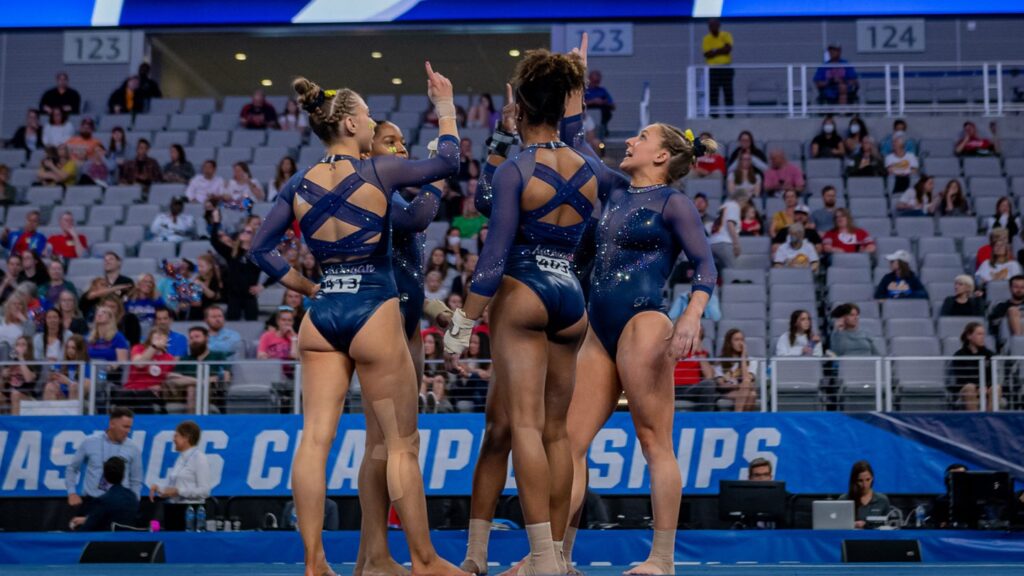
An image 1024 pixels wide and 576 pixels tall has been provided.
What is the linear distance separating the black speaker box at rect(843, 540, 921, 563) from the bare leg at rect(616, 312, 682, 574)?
11.5ft

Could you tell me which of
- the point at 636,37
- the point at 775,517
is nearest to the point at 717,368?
the point at 775,517

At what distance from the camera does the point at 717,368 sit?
445 inches

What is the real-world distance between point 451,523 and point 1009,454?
452 cm

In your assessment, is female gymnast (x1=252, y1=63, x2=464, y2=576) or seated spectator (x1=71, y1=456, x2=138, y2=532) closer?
female gymnast (x1=252, y1=63, x2=464, y2=576)

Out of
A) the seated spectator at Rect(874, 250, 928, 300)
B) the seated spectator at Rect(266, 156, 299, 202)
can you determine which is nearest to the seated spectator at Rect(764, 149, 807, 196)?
the seated spectator at Rect(874, 250, 928, 300)

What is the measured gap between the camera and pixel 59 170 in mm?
16266

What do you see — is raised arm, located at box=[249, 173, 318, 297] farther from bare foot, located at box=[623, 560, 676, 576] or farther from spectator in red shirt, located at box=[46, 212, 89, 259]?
spectator in red shirt, located at box=[46, 212, 89, 259]

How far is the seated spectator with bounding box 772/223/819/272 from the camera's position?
526 inches

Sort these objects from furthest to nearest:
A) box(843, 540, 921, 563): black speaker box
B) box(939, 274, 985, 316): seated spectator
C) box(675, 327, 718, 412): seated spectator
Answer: box(939, 274, 985, 316): seated spectator
box(675, 327, 718, 412): seated spectator
box(843, 540, 921, 563): black speaker box

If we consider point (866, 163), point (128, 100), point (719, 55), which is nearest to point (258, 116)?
point (128, 100)

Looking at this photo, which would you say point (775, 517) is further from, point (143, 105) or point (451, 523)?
point (143, 105)

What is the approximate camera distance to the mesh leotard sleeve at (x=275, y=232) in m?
5.18

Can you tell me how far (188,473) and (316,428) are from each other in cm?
582

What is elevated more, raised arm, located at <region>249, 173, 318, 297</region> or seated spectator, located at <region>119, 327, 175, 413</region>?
raised arm, located at <region>249, 173, 318, 297</region>
